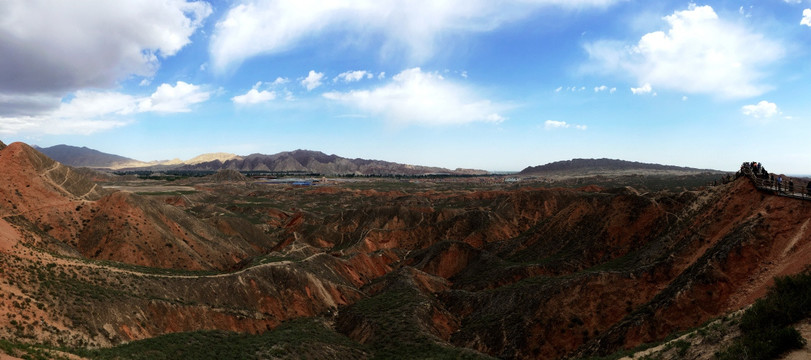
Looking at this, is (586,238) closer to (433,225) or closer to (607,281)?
(607,281)

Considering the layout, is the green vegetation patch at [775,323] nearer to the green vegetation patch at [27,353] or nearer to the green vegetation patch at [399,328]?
the green vegetation patch at [399,328]

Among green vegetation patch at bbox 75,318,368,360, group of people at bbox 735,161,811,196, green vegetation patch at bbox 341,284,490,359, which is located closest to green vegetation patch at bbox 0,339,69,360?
green vegetation patch at bbox 75,318,368,360

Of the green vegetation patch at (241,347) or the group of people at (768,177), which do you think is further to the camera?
the group of people at (768,177)

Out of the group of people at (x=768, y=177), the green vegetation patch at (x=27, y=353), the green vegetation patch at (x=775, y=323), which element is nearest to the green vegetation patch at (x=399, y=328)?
the green vegetation patch at (x=775, y=323)

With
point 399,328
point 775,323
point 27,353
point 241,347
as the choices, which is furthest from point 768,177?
point 27,353

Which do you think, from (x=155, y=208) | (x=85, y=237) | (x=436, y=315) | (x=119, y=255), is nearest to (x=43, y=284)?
(x=119, y=255)
